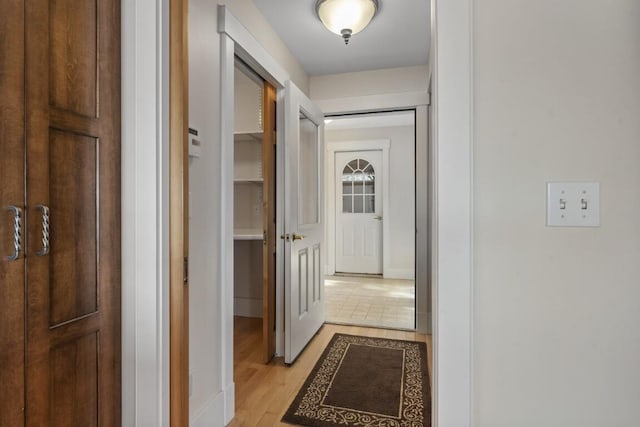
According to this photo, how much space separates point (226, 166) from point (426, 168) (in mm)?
2059

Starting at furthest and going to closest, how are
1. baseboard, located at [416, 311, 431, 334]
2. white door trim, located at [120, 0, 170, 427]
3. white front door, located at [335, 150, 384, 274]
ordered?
white front door, located at [335, 150, 384, 274], baseboard, located at [416, 311, 431, 334], white door trim, located at [120, 0, 170, 427]

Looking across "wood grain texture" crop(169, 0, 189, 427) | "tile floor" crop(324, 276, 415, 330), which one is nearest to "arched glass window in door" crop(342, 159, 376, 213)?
"tile floor" crop(324, 276, 415, 330)

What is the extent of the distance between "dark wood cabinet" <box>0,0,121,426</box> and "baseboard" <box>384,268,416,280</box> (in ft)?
15.8

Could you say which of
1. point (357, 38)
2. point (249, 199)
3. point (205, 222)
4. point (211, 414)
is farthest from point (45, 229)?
point (249, 199)

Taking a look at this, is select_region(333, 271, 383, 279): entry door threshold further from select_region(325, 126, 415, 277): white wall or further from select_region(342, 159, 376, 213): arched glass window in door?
select_region(342, 159, 376, 213): arched glass window in door

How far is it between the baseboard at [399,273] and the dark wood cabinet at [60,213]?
4808 millimetres

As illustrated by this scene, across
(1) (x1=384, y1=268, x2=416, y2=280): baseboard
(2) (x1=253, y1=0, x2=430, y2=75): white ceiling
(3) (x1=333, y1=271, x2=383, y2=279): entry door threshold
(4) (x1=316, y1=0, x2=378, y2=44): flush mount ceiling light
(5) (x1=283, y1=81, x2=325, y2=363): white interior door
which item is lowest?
(3) (x1=333, y1=271, x2=383, y2=279): entry door threshold

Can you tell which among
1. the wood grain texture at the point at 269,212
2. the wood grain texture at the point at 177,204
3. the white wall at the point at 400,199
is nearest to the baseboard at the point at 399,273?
the white wall at the point at 400,199

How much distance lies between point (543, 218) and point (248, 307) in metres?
3.25

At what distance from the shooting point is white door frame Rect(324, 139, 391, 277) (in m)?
5.66

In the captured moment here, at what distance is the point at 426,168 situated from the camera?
3.26 meters

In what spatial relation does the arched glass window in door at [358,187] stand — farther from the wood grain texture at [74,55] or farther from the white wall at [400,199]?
the wood grain texture at [74,55]

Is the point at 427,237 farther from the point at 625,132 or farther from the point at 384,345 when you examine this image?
the point at 625,132

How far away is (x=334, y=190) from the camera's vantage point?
5.93 metres
